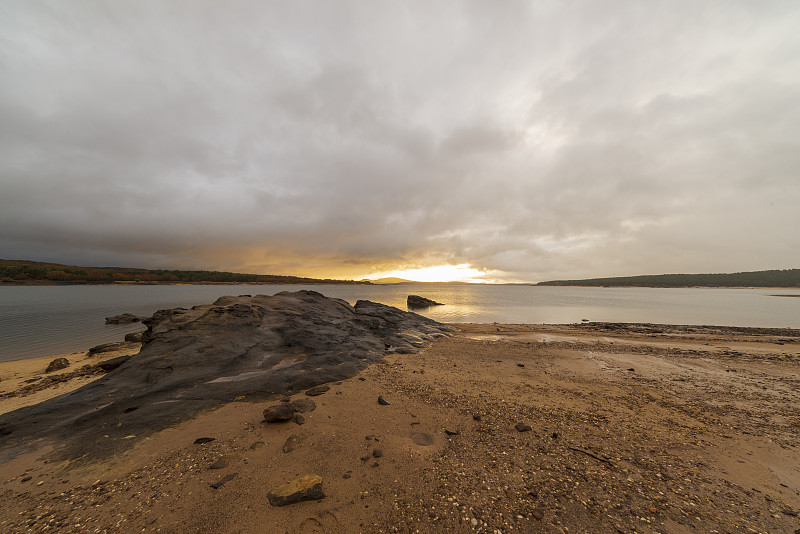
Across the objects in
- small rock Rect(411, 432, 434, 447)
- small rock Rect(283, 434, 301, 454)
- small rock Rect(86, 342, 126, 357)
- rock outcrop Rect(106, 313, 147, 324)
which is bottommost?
rock outcrop Rect(106, 313, 147, 324)

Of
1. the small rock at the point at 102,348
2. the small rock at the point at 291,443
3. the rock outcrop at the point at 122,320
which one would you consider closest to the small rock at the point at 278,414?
the small rock at the point at 291,443

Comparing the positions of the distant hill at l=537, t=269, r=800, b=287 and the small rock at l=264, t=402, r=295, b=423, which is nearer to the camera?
the small rock at l=264, t=402, r=295, b=423

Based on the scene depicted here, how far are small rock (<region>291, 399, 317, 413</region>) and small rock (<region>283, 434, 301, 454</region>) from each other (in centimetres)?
121

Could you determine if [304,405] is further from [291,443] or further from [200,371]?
[200,371]

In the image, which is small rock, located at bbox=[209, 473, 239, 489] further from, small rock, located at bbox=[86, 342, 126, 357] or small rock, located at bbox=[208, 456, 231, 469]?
small rock, located at bbox=[86, 342, 126, 357]

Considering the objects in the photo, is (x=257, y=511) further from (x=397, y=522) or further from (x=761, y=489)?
(x=761, y=489)

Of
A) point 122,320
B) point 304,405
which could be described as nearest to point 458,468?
point 304,405

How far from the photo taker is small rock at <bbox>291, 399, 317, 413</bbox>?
7.24 m

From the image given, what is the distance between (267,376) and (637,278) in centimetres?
22793

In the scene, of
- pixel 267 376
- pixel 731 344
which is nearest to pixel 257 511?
pixel 267 376

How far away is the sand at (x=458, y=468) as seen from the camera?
4016 millimetres

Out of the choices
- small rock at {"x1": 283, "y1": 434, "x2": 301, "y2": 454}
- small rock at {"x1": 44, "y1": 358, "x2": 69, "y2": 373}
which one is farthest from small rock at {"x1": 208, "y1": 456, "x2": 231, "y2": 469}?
small rock at {"x1": 44, "y1": 358, "x2": 69, "y2": 373}

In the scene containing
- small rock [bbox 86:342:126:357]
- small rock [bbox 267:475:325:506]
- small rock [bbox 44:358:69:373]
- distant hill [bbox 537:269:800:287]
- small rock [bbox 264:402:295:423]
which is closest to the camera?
small rock [bbox 267:475:325:506]

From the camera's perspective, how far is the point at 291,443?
5777 millimetres
